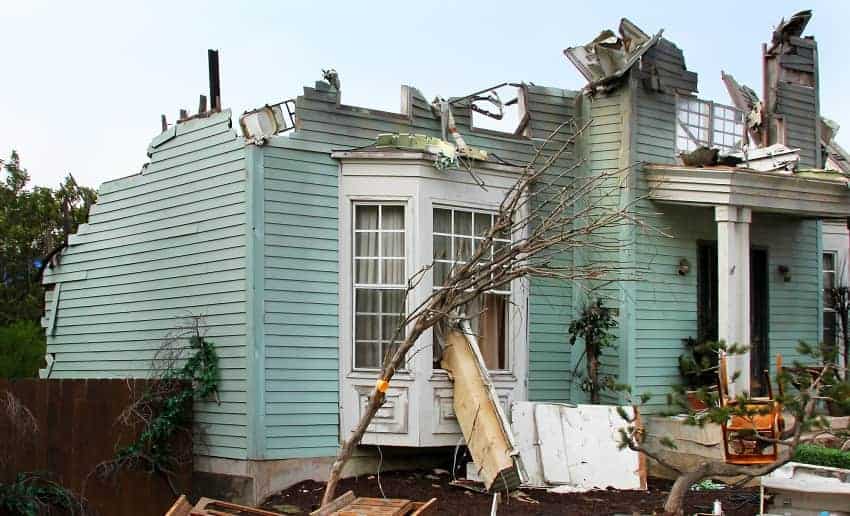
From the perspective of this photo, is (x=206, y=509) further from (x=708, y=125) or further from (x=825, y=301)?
(x=825, y=301)

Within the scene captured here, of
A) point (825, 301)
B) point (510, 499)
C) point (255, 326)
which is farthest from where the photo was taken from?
point (825, 301)

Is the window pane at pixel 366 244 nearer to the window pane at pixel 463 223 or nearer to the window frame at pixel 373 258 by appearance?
the window frame at pixel 373 258

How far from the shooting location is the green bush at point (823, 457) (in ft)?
36.1

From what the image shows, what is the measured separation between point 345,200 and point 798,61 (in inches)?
296

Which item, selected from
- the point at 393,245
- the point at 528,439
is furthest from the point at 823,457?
the point at 393,245

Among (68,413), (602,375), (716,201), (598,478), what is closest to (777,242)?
(716,201)

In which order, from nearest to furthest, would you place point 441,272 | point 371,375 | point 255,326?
point 255,326 → point 371,375 → point 441,272

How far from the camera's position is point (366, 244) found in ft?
39.4

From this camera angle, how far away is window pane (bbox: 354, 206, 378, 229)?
39.5 ft

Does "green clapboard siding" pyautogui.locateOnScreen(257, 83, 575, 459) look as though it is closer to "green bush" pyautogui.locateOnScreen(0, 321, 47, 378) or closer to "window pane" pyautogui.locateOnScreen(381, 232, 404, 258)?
"window pane" pyautogui.locateOnScreen(381, 232, 404, 258)

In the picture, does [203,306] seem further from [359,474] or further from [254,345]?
[359,474]

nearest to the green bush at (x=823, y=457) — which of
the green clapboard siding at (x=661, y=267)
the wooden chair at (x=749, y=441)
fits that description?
the wooden chair at (x=749, y=441)

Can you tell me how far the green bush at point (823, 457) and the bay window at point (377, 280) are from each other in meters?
4.44

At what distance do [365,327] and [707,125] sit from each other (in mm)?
5610
